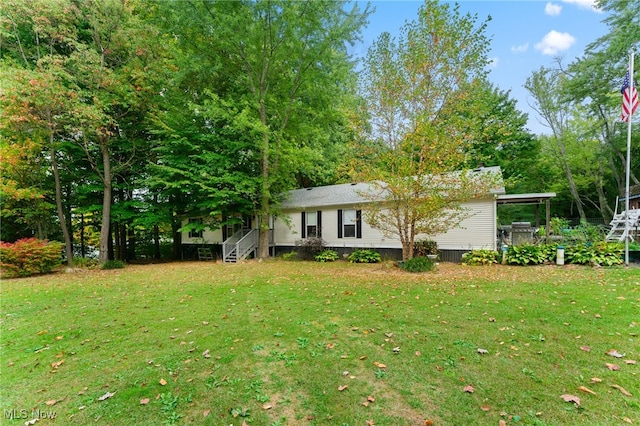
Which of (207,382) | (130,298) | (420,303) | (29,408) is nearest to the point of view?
(29,408)

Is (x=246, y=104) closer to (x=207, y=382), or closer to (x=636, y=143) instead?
(x=207, y=382)

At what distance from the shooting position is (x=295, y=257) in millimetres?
14781

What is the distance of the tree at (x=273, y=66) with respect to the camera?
12.1m

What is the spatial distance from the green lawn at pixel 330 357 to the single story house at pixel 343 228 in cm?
450

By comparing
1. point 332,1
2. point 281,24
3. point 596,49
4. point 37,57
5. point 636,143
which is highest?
point 596,49

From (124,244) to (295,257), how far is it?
420 inches

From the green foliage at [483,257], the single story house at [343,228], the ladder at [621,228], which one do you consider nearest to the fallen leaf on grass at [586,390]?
the single story house at [343,228]

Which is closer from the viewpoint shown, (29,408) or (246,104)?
(29,408)

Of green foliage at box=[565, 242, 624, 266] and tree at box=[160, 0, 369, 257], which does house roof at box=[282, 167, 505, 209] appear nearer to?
tree at box=[160, 0, 369, 257]

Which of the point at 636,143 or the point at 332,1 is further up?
the point at 332,1

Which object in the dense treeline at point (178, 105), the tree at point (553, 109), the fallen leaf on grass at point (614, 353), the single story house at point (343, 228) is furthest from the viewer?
the tree at point (553, 109)

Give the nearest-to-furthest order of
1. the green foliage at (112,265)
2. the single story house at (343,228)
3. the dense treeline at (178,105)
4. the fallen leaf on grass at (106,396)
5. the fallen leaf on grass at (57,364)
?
1. the fallen leaf on grass at (106,396)
2. the fallen leaf on grass at (57,364)
3. the dense treeline at (178,105)
4. the single story house at (343,228)
5. the green foliage at (112,265)

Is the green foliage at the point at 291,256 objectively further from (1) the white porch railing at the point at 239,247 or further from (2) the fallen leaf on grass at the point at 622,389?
(2) the fallen leaf on grass at the point at 622,389

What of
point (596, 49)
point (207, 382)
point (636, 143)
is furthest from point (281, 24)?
point (636, 143)
